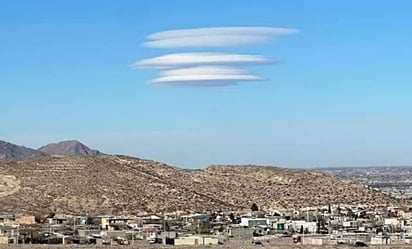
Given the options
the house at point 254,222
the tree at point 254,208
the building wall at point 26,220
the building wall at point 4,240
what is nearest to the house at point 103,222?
the building wall at point 26,220

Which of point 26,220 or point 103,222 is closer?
point 103,222

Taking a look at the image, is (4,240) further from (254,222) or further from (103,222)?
(254,222)

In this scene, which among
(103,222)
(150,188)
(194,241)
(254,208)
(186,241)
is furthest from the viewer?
(150,188)

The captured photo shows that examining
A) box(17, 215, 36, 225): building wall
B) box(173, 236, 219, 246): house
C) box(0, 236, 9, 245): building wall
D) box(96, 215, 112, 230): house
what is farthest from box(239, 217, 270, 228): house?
box(0, 236, 9, 245): building wall

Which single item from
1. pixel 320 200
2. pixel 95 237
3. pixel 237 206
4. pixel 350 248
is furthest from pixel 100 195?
pixel 350 248

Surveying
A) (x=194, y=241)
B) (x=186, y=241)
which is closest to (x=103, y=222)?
(x=186, y=241)

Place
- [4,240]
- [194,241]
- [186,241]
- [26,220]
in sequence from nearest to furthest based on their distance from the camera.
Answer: [194,241] → [186,241] → [4,240] → [26,220]

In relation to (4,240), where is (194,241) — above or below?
below

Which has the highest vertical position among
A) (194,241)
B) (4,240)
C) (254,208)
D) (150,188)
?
(150,188)
